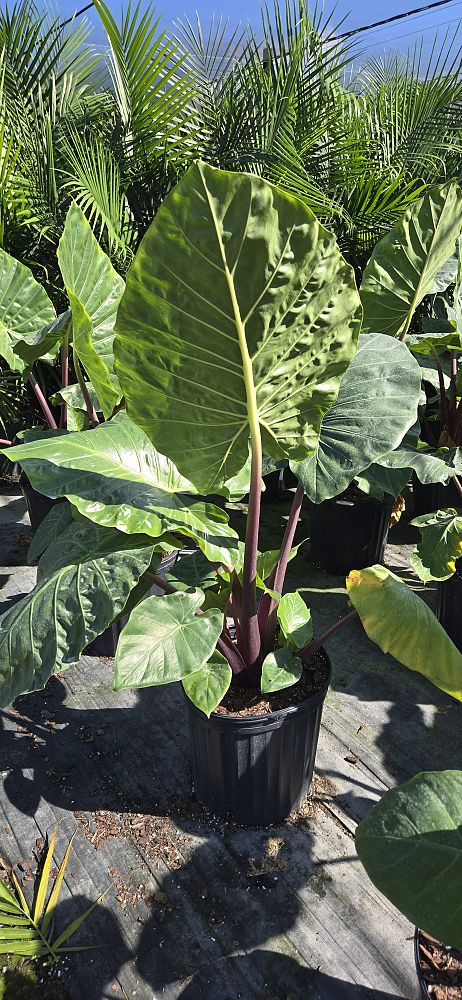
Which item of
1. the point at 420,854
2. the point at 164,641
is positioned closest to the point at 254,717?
the point at 164,641

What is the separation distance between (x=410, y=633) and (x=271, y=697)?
1.57 ft

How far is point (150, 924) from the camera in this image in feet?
4.37

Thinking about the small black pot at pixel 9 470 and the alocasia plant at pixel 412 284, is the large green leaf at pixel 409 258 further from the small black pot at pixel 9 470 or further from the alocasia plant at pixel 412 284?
the small black pot at pixel 9 470

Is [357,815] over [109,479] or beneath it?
beneath

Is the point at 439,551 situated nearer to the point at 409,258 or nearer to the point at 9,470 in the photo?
the point at 409,258

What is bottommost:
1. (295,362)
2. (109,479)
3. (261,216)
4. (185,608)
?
(185,608)

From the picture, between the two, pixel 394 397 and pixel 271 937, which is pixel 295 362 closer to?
pixel 394 397

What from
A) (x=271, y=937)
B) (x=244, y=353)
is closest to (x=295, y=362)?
(x=244, y=353)

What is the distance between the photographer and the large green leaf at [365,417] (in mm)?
1296

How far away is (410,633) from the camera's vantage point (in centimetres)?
115

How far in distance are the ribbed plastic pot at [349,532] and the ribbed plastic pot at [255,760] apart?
0.98 meters

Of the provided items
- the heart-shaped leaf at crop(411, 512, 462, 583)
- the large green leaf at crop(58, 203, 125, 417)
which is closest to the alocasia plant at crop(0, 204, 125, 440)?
the large green leaf at crop(58, 203, 125, 417)

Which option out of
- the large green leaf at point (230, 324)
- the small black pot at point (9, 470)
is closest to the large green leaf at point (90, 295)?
the large green leaf at point (230, 324)

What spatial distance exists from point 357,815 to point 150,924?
0.52 meters
